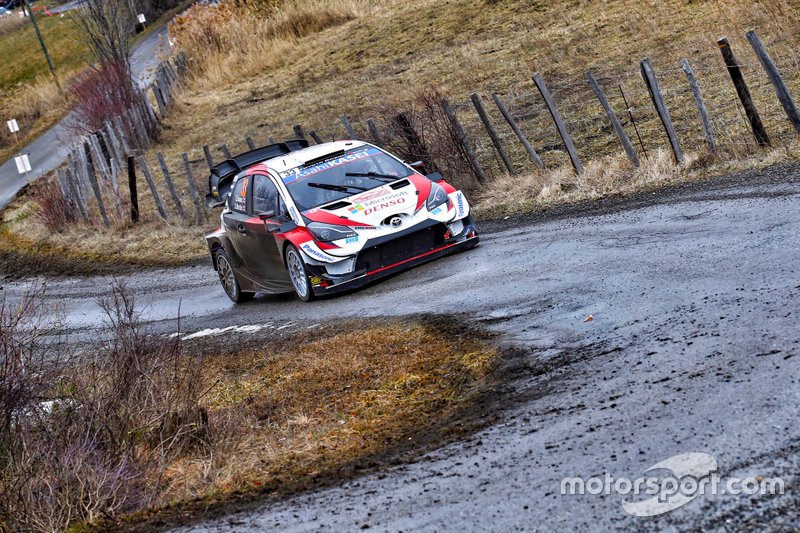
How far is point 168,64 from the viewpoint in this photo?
1784 inches

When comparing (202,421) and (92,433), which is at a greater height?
(92,433)

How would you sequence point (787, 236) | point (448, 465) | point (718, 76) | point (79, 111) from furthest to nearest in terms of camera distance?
point (79, 111)
point (718, 76)
point (787, 236)
point (448, 465)

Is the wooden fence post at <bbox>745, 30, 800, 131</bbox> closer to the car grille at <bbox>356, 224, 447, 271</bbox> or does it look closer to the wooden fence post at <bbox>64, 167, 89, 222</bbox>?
the car grille at <bbox>356, 224, 447, 271</bbox>

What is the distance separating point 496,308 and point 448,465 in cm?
405

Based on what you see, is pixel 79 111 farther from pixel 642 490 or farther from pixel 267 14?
pixel 642 490

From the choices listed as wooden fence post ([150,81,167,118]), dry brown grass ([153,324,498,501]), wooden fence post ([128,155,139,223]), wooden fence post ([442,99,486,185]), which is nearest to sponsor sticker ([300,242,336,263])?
dry brown grass ([153,324,498,501])

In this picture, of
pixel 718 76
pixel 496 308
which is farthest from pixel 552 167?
pixel 496 308

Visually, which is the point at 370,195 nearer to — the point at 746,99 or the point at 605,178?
the point at 605,178

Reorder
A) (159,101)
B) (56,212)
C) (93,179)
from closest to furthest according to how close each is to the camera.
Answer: (56,212)
(93,179)
(159,101)

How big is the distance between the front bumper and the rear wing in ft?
11.7

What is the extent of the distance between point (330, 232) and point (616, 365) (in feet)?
19.9

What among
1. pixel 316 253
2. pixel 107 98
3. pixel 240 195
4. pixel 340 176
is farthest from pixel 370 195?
pixel 107 98

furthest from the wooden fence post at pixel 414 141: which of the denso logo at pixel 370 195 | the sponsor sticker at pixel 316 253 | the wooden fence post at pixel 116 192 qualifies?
the wooden fence post at pixel 116 192

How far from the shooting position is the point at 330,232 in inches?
511
